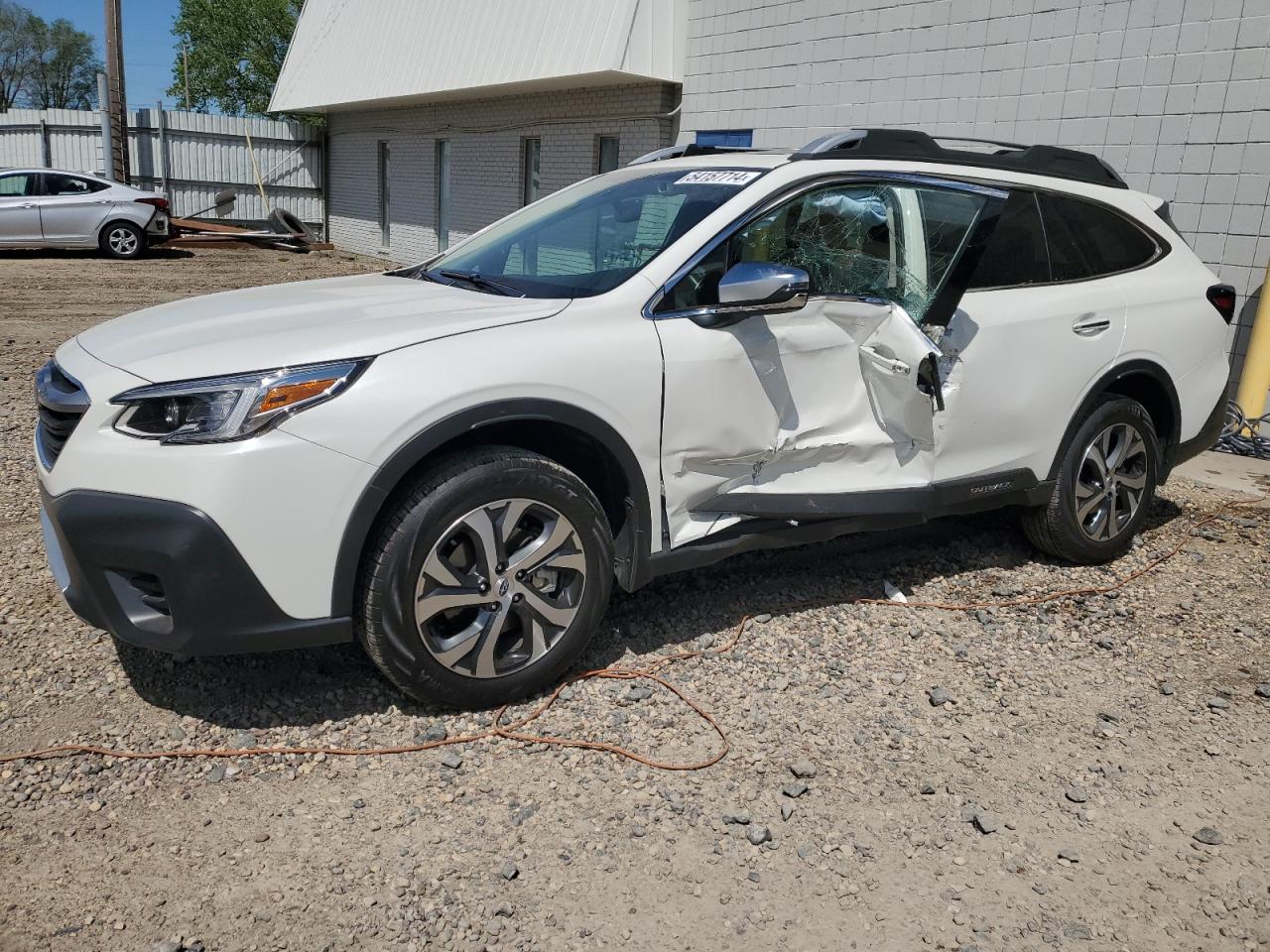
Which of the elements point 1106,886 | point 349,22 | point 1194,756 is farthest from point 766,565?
point 349,22

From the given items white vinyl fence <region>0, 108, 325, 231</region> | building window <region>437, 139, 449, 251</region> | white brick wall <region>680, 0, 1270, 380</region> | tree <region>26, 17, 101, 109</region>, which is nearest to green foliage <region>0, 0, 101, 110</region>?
tree <region>26, 17, 101, 109</region>

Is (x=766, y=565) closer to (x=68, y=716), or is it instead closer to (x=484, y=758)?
Result: (x=484, y=758)

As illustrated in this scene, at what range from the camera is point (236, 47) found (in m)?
49.7

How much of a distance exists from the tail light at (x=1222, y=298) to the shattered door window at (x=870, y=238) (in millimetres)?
1667

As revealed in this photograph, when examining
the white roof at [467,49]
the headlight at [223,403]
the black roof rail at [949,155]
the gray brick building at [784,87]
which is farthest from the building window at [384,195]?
the headlight at [223,403]

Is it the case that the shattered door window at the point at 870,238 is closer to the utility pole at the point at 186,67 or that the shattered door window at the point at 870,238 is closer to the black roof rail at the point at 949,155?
the black roof rail at the point at 949,155

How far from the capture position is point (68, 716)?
3.33m

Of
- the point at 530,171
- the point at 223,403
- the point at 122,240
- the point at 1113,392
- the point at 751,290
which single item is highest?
the point at 530,171

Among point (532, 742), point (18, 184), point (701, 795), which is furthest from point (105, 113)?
point (701, 795)

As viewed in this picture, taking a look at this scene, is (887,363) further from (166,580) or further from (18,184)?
(18,184)

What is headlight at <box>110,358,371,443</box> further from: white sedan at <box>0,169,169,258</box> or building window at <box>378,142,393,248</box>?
building window at <box>378,142,393,248</box>

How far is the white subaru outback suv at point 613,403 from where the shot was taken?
2.95 metres

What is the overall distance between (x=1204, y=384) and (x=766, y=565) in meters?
2.42

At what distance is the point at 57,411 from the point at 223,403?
2.12 ft
